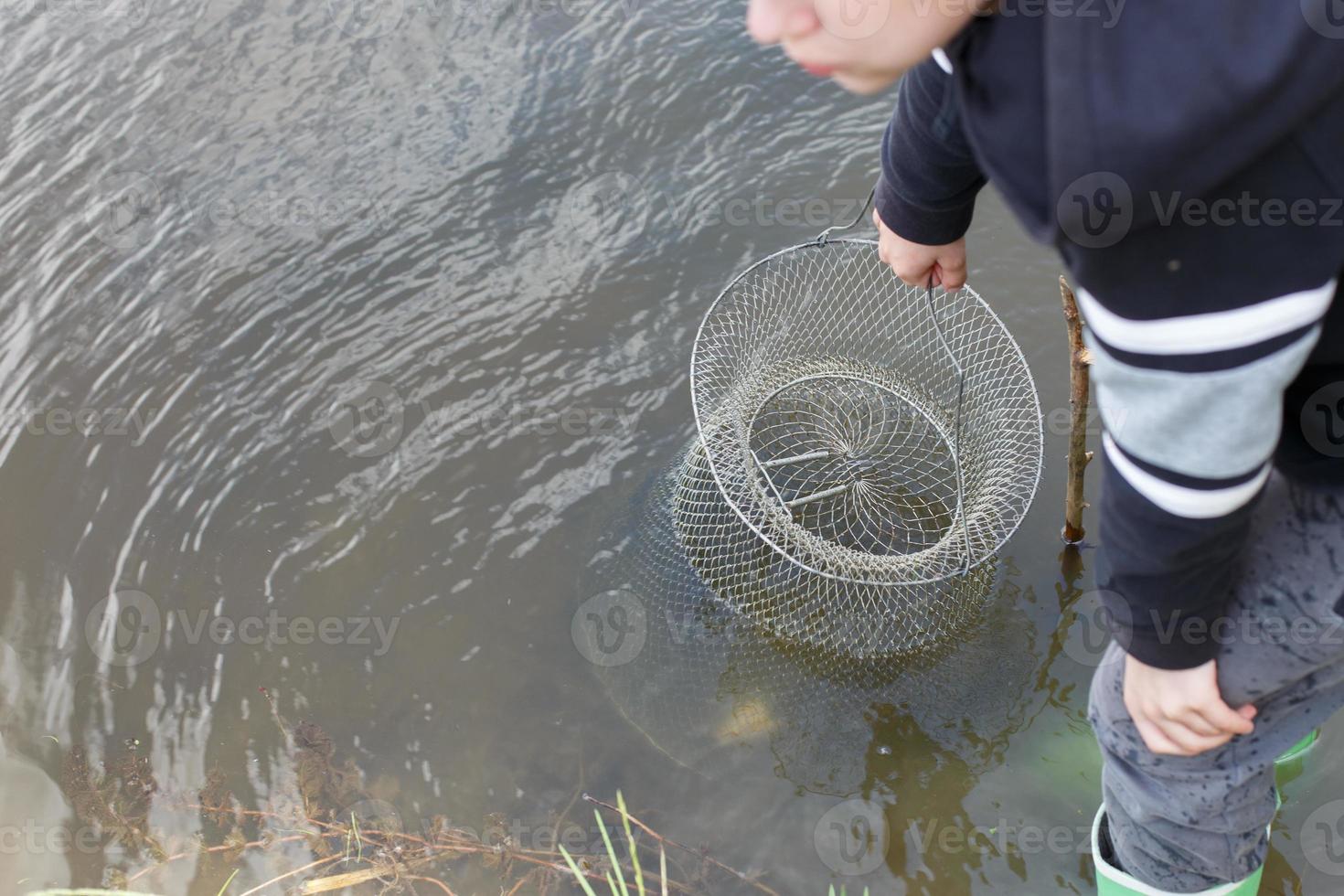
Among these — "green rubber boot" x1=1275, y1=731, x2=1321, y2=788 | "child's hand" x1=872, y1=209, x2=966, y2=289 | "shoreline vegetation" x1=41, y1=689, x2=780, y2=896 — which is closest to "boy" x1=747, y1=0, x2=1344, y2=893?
"child's hand" x1=872, y1=209, x2=966, y2=289

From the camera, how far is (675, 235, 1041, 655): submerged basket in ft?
9.66

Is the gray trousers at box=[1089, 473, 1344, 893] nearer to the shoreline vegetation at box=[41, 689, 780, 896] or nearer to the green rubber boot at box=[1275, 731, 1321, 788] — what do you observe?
the green rubber boot at box=[1275, 731, 1321, 788]

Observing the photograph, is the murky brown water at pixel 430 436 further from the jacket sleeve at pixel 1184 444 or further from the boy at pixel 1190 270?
the jacket sleeve at pixel 1184 444

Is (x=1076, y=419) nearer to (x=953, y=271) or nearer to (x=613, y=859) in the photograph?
(x=953, y=271)

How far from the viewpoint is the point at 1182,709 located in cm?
131

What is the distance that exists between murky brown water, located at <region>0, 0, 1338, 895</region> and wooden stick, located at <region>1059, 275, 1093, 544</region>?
0.16 m

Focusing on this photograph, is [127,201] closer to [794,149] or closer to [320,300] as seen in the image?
[320,300]


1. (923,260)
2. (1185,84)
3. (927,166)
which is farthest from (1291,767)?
(1185,84)

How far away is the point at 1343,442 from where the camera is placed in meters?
1.22

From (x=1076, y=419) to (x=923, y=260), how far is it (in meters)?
1.17

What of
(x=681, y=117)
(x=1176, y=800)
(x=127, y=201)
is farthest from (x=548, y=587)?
(x=127, y=201)

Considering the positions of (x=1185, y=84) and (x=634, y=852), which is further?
(x=634, y=852)

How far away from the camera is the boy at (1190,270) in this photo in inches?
32.9

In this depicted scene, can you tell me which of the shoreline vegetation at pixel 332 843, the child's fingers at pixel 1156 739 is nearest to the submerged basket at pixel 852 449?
the shoreline vegetation at pixel 332 843
